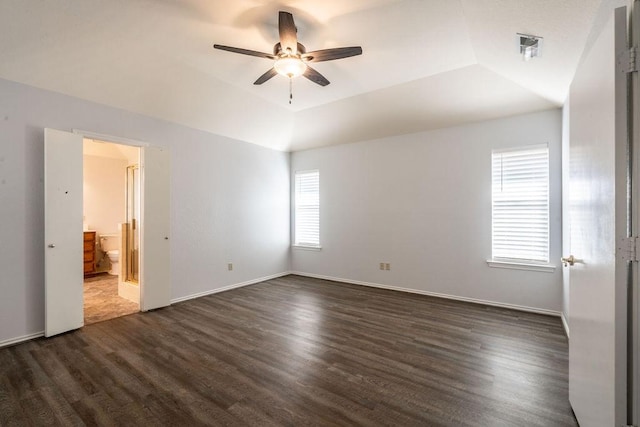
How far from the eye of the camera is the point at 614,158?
3.88 ft

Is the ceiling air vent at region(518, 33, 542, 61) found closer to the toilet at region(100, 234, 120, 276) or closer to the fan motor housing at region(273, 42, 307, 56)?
the fan motor housing at region(273, 42, 307, 56)

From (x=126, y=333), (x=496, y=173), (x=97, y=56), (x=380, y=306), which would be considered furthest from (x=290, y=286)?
(x=97, y=56)

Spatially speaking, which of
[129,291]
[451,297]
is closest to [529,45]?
[451,297]

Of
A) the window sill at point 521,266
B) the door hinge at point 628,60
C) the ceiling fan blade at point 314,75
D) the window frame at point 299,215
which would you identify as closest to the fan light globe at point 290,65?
the ceiling fan blade at point 314,75

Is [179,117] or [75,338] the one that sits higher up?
[179,117]

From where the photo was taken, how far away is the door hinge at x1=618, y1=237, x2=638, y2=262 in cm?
112

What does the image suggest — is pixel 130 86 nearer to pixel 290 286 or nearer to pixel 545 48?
pixel 290 286

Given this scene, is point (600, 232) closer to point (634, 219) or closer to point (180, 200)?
point (634, 219)

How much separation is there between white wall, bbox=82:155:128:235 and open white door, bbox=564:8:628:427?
7174 millimetres

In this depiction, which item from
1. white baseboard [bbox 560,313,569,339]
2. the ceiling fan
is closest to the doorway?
the ceiling fan

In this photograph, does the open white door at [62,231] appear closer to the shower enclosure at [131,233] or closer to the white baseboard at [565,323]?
the shower enclosure at [131,233]

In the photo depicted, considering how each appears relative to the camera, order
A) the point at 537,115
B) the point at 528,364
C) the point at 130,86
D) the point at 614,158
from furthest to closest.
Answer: the point at 537,115
the point at 130,86
the point at 528,364
the point at 614,158

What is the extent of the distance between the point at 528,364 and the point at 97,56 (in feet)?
16.7

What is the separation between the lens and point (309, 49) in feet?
10.3
